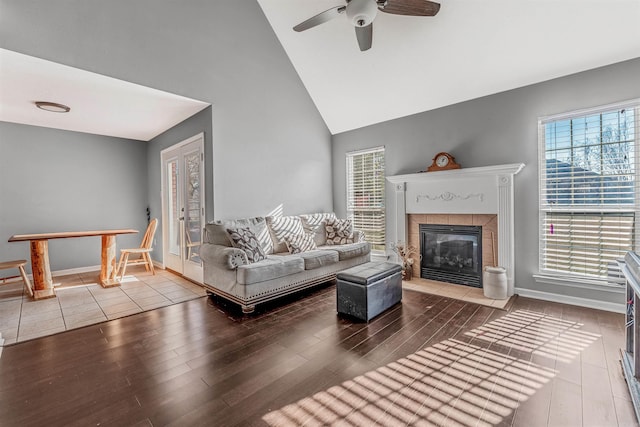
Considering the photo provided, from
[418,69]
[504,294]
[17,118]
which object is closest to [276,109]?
[418,69]

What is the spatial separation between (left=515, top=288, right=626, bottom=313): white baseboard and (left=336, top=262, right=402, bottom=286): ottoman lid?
67.0 inches

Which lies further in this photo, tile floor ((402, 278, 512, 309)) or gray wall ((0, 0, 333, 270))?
tile floor ((402, 278, 512, 309))

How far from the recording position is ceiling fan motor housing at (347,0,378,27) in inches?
94.8

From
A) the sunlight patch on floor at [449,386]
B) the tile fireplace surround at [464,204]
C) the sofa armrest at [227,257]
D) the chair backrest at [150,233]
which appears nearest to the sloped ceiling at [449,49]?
the tile fireplace surround at [464,204]

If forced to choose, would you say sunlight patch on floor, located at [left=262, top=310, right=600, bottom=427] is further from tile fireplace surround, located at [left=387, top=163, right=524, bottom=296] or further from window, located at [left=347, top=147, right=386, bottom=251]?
window, located at [left=347, top=147, right=386, bottom=251]

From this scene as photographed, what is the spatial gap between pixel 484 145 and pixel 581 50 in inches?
49.7

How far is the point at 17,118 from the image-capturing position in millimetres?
4059

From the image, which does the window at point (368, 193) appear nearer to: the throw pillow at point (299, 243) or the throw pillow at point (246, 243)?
the throw pillow at point (299, 243)

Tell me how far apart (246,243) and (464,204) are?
295 cm

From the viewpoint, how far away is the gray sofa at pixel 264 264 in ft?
9.87

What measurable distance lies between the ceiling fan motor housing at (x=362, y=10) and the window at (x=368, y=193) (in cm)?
247

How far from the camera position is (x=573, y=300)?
3.15 meters

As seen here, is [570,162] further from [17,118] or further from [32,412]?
[17,118]

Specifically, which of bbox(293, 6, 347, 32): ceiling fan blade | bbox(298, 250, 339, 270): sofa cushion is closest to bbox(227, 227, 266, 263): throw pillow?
bbox(298, 250, 339, 270): sofa cushion
